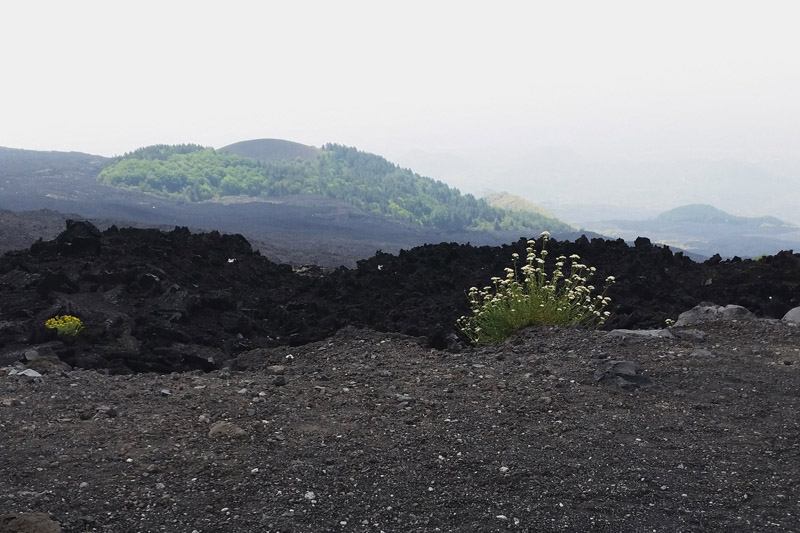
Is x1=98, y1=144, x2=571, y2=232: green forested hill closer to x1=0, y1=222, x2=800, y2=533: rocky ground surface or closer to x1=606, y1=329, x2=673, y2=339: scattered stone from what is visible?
x1=0, y1=222, x2=800, y2=533: rocky ground surface

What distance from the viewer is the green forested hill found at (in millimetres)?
89769

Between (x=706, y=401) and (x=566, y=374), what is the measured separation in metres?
1.16

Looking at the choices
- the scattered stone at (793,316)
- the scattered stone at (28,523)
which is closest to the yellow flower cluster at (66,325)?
the scattered stone at (28,523)

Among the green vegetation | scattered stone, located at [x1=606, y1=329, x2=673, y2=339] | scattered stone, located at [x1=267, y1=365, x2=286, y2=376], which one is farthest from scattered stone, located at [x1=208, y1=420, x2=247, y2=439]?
the green vegetation

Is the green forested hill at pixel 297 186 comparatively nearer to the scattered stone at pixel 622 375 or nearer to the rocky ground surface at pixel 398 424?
the rocky ground surface at pixel 398 424

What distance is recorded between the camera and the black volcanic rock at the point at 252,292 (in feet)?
29.7

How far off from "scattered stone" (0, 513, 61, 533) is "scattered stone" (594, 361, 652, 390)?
434cm

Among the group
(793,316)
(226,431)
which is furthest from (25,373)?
(793,316)

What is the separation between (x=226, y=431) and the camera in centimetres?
516

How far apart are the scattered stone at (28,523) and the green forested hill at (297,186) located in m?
79.9

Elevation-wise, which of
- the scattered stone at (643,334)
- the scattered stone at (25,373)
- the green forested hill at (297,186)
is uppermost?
the green forested hill at (297,186)

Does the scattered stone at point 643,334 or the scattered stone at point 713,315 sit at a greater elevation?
the scattered stone at point 713,315

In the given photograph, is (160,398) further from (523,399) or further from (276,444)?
(523,399)

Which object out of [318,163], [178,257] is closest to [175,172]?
[318,163]
